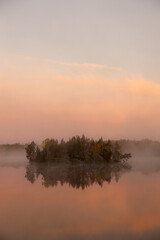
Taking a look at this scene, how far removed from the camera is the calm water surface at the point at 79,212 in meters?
4.95

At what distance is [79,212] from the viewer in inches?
243

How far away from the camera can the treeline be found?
730 inches

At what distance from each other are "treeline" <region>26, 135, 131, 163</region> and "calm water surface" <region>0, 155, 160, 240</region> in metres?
9.19

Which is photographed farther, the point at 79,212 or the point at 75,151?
the point at 75,151

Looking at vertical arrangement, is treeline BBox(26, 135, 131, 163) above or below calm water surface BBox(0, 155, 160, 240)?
above

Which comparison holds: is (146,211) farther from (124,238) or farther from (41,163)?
(41,163)

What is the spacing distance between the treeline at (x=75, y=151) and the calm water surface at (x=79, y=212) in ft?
30.2

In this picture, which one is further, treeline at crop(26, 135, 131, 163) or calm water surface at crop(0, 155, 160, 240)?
treeline at crop(26, 135, 131, 163)

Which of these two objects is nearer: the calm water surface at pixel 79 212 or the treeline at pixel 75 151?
the calm water surface at pixel 79 212

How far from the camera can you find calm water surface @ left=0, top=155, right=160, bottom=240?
16.2 ft

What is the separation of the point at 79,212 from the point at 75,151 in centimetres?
1235

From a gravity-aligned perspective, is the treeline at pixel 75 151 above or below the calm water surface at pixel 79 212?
above

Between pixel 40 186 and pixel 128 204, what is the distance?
132 inches

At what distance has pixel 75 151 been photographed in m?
18.5
